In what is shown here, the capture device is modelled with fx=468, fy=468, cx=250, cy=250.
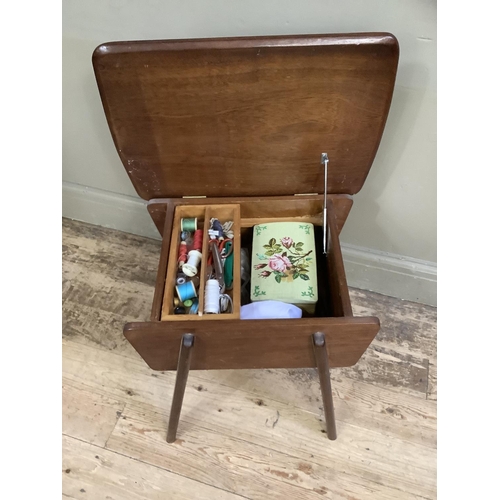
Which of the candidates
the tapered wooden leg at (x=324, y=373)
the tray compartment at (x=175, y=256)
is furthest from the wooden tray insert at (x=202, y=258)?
the tapered wooden leg at (x=324, y=373)

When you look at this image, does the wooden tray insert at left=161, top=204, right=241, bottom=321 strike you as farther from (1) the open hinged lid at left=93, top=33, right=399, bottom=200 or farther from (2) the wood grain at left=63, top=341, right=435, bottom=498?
(2) the wood grain at left=63, top=341, right=435, bottom=498

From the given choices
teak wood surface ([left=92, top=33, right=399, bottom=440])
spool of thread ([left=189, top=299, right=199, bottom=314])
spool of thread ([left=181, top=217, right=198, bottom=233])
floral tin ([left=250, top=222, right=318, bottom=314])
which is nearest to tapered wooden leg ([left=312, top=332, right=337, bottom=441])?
teak wood surface ([left=92, top=33, right=399, bottom=440])

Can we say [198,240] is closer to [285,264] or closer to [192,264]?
[192,264]

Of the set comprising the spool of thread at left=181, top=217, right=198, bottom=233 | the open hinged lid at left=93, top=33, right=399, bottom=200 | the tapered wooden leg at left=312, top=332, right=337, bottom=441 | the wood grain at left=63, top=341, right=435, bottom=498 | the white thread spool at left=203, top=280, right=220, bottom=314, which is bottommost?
the wood grain at left=63, top=341, right=435, bottom=498

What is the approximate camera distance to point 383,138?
3.20ft

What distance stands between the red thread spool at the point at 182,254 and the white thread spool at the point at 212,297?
0.31 feet

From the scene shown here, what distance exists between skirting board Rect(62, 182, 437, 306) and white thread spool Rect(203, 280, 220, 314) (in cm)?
52

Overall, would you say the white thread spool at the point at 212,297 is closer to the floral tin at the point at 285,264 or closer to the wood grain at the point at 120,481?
the floral tin at the point at 285,264

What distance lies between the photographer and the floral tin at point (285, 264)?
0.92m

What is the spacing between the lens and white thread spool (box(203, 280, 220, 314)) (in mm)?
853

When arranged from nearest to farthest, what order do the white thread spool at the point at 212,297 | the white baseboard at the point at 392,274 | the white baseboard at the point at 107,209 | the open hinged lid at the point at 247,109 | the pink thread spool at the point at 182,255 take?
1. the open hinged lid at the point at 247,109
2. the white thread spool at the point at 212,297
3. the pink thread spool at the point at 182,255
4. the white baseboard at the point at 392,274
5. the white baseboard at the point at 107,209

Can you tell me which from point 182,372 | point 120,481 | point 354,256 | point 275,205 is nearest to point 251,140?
point 275,205
